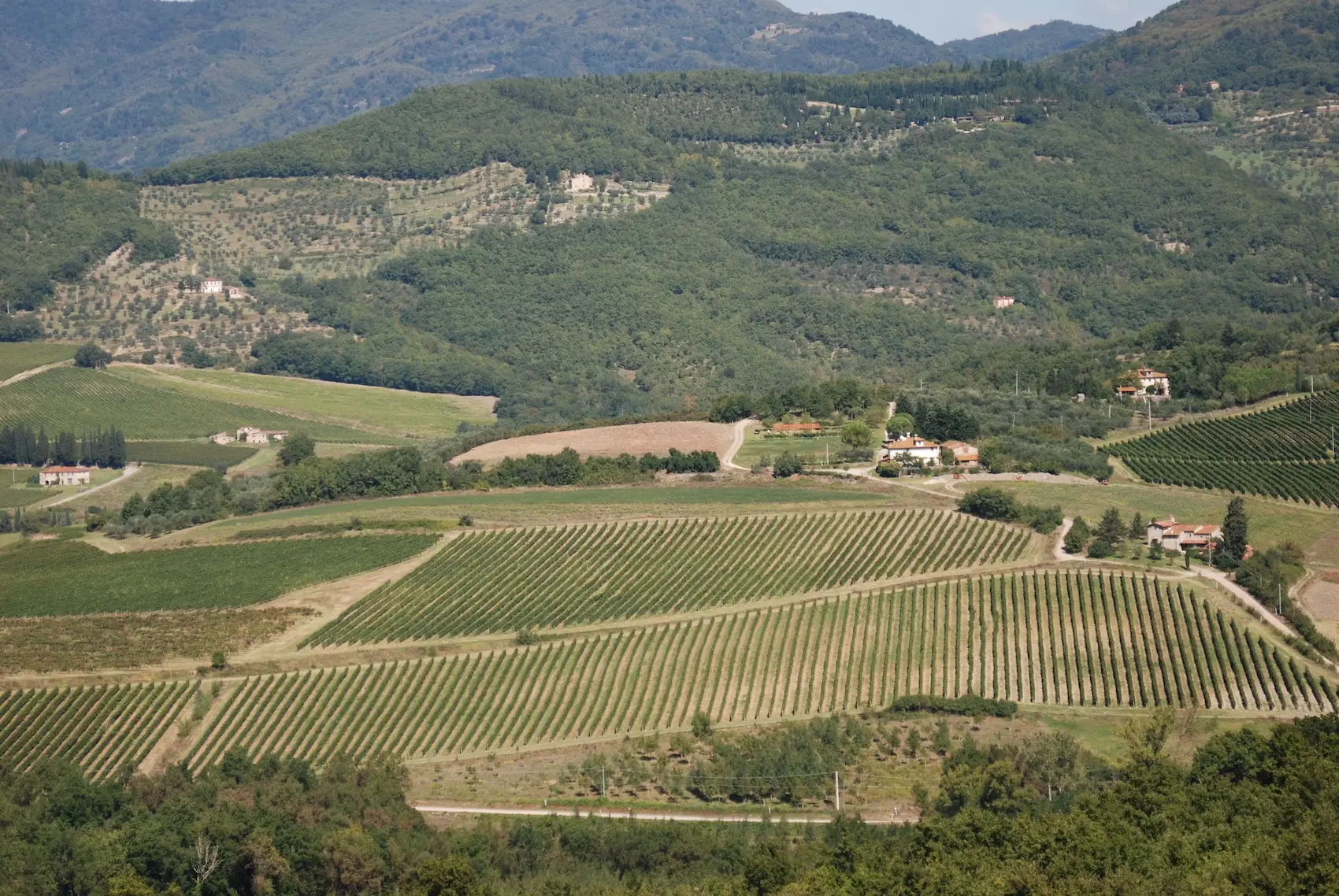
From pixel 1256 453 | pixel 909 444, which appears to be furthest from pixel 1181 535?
pixel 909 444

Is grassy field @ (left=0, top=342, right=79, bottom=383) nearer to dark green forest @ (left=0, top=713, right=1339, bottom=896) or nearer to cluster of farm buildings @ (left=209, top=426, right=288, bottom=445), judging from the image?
Answer: cluster of farm buildings @ (left=209, top=426, right=288, bottom=445)

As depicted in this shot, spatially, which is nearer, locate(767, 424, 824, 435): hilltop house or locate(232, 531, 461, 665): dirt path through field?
locate(232, 531, 461, 665): dirt path through field

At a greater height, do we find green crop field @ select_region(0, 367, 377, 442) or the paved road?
the paved road

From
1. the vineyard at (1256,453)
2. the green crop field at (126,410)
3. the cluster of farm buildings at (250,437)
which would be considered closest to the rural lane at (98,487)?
the green crop field at (126,410)

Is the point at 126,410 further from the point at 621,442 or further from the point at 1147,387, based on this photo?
the point at 1147,387

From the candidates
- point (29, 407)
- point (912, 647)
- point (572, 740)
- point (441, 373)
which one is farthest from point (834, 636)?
point (441, 373)

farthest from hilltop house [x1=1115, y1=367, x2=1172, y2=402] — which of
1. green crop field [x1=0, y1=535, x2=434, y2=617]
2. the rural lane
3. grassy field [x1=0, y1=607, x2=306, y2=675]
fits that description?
the rural lane
